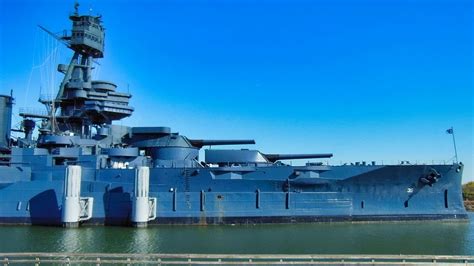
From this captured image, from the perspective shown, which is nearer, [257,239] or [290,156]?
[257,239]

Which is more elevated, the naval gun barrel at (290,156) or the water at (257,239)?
the naval gun barrel at (290,156)

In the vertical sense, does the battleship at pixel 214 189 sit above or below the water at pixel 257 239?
above

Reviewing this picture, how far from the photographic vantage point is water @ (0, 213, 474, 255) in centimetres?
1853

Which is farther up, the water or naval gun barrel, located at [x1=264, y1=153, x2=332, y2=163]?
naval gun barrel, located at [x1=264, y1=153, x2=332, y2=163]

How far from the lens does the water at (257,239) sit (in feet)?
60.8

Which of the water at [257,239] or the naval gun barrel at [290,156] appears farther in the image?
the naval gun barrel at [290,156]

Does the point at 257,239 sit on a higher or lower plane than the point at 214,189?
lower

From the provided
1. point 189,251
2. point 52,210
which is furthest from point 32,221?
point 189,251

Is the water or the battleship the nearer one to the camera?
the water

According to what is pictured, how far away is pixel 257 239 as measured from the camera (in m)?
21.4

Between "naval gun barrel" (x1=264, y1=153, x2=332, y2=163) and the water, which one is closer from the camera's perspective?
the water

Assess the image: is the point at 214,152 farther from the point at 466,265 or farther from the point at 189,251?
the point at 466,265

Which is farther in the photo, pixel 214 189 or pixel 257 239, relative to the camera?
pixel 214 189

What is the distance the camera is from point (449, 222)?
93.7ft
